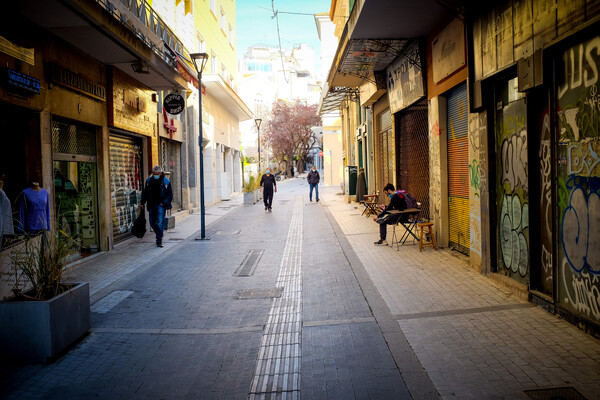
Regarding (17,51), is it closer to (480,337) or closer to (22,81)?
(22,81)

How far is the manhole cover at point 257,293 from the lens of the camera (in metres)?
6.77

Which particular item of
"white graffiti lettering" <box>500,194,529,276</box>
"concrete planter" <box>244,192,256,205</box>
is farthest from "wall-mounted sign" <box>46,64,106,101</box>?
"concrete planter" <box>244,192,256,205</box>

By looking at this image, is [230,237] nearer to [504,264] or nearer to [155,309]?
[155,309]

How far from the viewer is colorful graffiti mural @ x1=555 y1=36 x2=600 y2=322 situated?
4535 millimetres

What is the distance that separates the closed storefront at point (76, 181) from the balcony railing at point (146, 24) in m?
2.41

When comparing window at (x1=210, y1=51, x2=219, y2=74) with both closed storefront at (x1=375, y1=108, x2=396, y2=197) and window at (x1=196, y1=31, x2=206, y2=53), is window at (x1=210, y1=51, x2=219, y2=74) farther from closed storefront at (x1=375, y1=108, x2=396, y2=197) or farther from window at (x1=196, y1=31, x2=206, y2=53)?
closed storefront at (x1=375, y1=108, x2=396, y2=197)

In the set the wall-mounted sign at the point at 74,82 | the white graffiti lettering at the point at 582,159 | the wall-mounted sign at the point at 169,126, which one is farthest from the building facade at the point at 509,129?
the wall-mounted sign at the point at 169,126

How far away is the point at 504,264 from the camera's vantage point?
266 inches

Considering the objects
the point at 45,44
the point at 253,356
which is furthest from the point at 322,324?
the point at 45,44

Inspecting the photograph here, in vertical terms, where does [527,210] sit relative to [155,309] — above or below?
above

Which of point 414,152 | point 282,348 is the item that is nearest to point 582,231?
point 282,348

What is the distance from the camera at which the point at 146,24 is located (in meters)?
12.2

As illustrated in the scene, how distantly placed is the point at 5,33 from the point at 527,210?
25.3ft

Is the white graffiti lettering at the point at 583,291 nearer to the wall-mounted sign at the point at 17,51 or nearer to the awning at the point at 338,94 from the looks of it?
the wall-mounted sign at the point at 17,51
